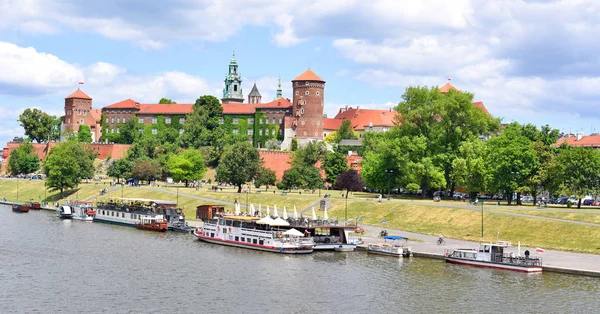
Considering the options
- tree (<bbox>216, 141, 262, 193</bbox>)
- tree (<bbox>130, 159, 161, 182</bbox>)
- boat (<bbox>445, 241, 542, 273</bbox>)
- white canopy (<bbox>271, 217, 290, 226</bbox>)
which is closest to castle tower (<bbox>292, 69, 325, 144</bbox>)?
tree (<bbox>130, 159, 161, 182</bbox>)

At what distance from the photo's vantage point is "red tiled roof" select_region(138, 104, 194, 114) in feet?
630

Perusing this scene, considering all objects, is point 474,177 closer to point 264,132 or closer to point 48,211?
point 48,211

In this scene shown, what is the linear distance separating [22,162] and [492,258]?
140 metres

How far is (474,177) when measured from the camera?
102250mm

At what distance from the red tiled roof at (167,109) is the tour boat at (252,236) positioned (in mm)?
109594

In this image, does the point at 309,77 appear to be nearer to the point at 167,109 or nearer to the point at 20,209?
the point at 167,109

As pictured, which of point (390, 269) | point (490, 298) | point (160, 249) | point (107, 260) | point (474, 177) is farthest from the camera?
point (474, 177)

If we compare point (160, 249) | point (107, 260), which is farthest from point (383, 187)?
point (107, 260)

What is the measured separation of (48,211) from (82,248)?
173 feet

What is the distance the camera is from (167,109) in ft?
638

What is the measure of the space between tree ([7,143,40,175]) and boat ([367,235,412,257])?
12579cm

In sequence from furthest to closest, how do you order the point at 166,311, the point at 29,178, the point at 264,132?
1. the point at 264,132
2. the point at 29,178
3. the point at 166,311

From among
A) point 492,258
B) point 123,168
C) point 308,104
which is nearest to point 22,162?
point 123,168

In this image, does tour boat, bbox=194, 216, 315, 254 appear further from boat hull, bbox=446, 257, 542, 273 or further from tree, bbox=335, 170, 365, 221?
tree, bbox=335, 170, 365, 221
